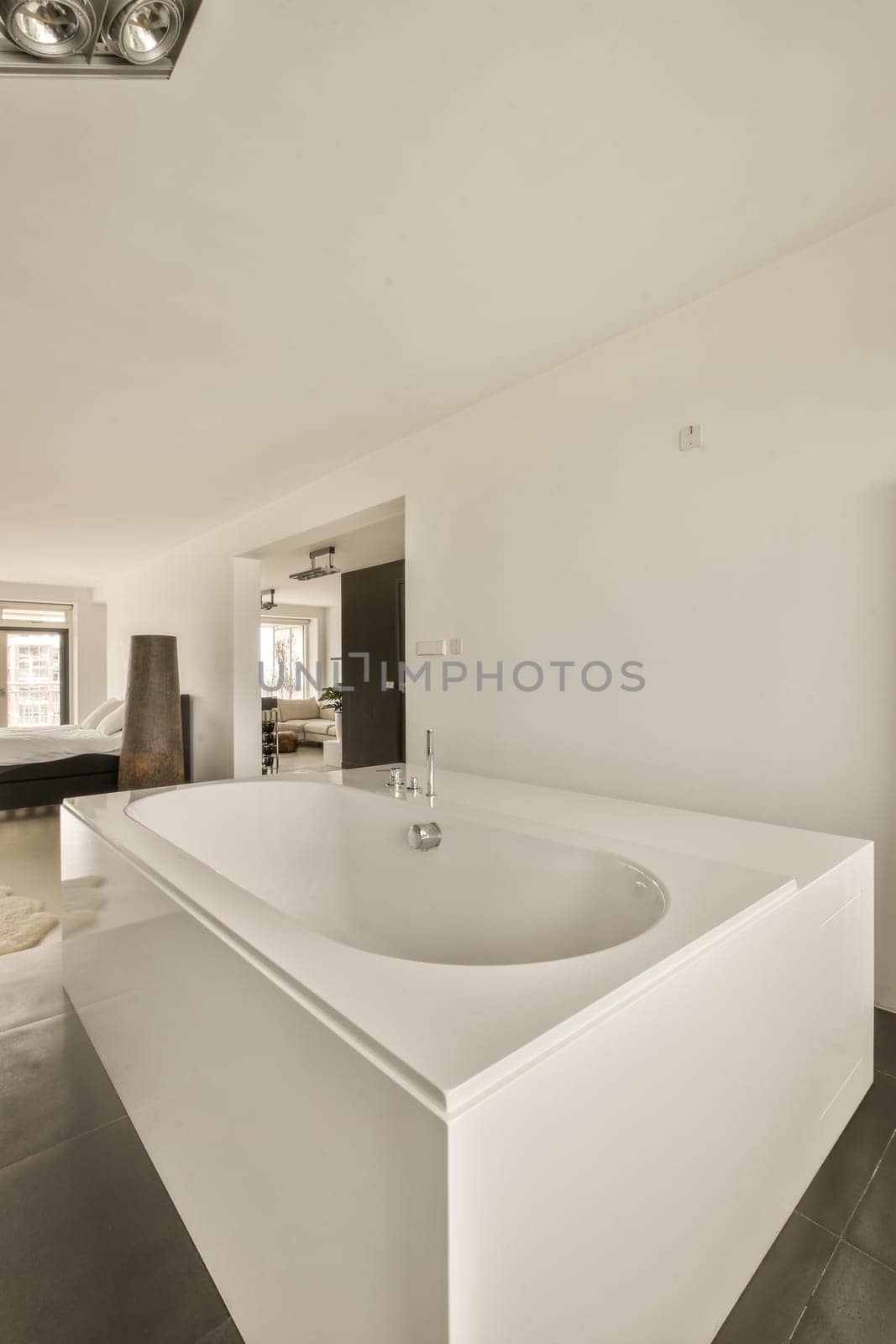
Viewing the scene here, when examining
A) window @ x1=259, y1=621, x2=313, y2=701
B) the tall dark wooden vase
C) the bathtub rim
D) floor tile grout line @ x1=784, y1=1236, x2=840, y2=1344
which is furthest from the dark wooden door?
window @ x1=259, y1=621, x2=313, y2=701

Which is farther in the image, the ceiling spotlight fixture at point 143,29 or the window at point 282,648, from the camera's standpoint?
the window at point 282,648

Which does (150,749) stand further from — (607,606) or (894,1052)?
(894,1052)

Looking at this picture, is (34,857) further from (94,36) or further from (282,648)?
(282,648)

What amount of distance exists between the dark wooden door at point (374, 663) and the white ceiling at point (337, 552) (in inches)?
11.9

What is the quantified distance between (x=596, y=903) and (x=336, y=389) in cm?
234

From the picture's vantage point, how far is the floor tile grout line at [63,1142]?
1.33 meters

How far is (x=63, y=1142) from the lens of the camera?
139cm

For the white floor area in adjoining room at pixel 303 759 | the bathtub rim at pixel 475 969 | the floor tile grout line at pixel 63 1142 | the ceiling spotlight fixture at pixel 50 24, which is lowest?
the white floor area in adjoining room at pixel 303 759

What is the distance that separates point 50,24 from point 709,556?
196 cm

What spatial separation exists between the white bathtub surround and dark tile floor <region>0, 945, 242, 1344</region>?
6 centimetres

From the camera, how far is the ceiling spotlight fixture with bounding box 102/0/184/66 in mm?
1146

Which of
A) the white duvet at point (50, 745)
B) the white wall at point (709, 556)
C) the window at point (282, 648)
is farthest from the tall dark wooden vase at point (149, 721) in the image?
the window at point (282, 648)

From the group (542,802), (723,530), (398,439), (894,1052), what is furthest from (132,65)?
(894,1052)

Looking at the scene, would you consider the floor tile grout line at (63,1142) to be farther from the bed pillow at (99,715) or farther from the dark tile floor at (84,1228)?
the bed pillow at (99,715)
